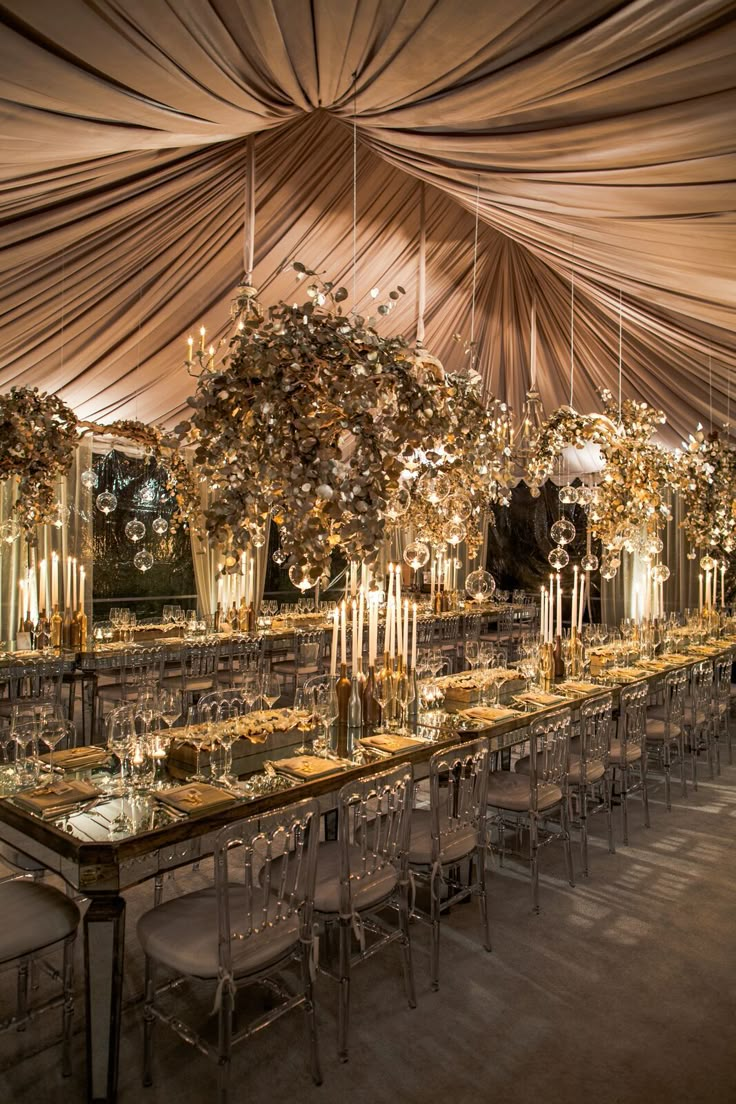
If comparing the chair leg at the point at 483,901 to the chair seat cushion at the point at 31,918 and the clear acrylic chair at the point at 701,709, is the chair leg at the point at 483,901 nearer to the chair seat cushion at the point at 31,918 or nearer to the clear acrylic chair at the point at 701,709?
the chair seat cushion at the point at 31,918

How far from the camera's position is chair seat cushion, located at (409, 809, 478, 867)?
3.46 metres

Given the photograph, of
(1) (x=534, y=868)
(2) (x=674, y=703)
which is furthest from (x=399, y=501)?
(2) (x=674, y=703)

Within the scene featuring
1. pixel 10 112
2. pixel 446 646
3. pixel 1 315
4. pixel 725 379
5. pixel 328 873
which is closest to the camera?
pixel 10 112

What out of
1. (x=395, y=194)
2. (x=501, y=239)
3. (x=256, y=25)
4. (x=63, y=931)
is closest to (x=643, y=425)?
(x=501, y=239)

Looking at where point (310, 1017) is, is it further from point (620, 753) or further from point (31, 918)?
point (620, 753)

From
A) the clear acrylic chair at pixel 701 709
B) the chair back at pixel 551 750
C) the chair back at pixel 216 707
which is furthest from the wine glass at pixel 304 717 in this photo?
the clear acrylic chair at pixel 701 709

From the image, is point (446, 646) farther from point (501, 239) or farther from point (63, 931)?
point (63, 931)

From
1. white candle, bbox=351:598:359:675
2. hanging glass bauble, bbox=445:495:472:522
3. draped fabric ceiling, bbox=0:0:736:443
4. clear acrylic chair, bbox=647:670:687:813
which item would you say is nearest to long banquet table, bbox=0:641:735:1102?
white candle, bbox=351:598:359:675

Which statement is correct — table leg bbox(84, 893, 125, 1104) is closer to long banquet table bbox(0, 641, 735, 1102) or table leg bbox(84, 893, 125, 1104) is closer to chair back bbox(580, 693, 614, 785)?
long banquet table bbox(0, 641, 735, 1102)

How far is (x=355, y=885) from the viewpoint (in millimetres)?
3041

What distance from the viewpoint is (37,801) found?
2877 mm

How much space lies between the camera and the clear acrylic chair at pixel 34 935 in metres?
2.58

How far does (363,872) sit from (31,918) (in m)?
1.24

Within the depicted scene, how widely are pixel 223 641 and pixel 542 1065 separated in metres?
5.26
